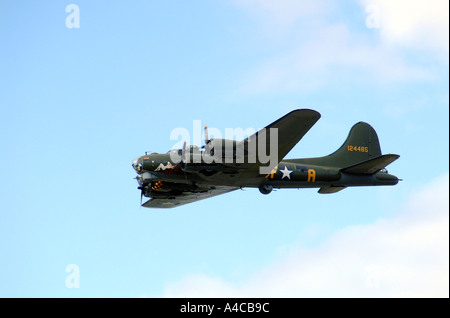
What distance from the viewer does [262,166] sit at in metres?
32.4

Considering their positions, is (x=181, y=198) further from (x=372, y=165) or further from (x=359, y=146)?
(x=372, y=165)

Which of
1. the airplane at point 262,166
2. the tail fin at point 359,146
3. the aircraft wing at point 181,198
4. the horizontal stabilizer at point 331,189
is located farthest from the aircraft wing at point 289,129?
the tail fin at point 359,146

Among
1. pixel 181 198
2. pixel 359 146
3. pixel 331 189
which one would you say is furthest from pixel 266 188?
pixel 359 146

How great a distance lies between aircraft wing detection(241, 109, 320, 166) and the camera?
29656 mm

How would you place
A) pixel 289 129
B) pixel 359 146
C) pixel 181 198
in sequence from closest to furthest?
pixel 289 129 → pixel 181 198 → pixel 359 146

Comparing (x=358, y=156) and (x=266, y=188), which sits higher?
(x=358, y=156)

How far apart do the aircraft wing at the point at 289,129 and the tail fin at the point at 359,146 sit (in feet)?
18.4

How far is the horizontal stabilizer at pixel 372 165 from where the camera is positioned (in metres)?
33.1

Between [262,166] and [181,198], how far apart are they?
656 centimetres
